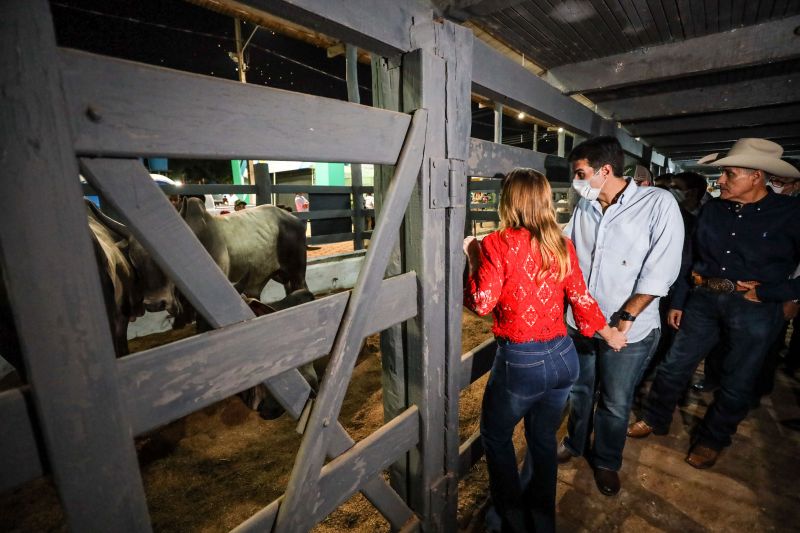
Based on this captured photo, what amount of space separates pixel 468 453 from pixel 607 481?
1.09 metres

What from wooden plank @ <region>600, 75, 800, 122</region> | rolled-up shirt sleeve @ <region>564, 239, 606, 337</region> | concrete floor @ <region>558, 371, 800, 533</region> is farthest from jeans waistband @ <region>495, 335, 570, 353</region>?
wooden plank @ <region>600, 75, 800, 122</region>

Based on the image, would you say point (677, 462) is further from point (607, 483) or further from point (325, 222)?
point (325, 222)

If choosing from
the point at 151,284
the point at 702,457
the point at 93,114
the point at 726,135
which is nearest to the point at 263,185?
the point at 151,284

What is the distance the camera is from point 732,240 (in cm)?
272

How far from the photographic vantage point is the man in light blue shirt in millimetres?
2340

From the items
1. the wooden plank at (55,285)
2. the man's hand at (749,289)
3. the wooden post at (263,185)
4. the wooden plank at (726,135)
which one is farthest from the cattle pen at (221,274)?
the wooden post at (263,185)

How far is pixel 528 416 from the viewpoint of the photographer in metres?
2.10

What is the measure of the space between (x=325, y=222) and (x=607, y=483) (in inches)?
281

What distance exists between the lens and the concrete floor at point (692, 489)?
2.36 meters

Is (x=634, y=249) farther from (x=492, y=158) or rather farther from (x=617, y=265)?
(x=492, y=158)

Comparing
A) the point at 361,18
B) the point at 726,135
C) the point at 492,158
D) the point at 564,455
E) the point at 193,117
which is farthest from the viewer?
the point at 726,135

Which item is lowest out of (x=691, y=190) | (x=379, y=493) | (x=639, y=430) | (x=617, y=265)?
(x=639, y=430)

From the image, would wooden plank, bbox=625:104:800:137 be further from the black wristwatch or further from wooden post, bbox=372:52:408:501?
wooden post, bbox=372:52:408:501

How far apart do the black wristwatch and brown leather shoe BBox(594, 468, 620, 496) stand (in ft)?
3.68
